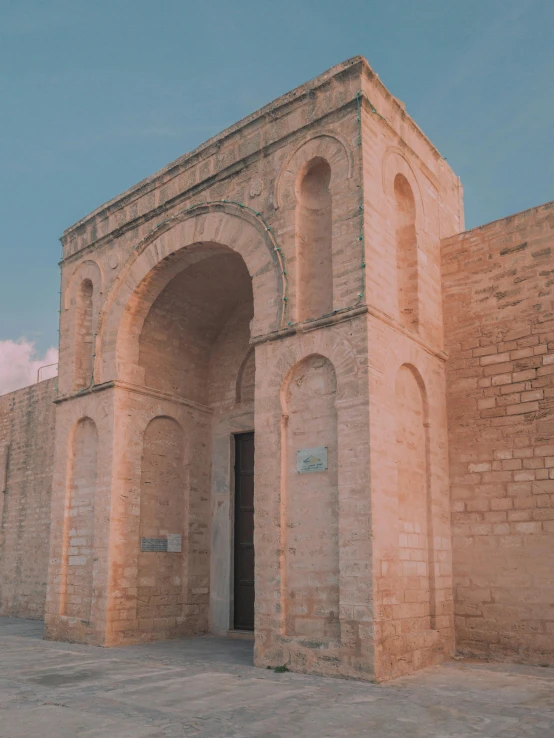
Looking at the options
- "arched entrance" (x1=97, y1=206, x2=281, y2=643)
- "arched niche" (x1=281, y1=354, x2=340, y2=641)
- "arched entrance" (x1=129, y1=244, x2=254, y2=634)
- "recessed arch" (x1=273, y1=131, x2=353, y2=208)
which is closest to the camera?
"arched niche" (x1=281, y1=354, x2=340, y2=641)

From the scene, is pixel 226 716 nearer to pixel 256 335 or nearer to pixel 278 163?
pixel 256 335

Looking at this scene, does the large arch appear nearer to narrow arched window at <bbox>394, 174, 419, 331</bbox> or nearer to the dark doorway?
narrow arched window at <bbox>394, 174, 419, 331</bbox>

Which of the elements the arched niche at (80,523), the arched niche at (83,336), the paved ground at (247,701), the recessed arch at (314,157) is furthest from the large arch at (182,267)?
the paved ground at (247,701)

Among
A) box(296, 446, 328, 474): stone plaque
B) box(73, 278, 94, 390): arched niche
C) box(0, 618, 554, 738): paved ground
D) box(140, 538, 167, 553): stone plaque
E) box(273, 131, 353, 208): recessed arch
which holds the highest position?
box(273, 131, 353, 208): recessed arch

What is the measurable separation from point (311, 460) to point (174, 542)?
12.4 feet

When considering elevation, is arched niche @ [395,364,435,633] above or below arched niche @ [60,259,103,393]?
below

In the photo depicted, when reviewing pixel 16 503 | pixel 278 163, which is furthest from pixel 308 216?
pixel 16 503

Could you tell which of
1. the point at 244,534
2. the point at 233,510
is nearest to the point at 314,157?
the point at 233,510

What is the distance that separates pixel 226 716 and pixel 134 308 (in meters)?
6.33

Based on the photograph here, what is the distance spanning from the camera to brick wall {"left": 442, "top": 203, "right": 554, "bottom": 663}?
25.7 feet

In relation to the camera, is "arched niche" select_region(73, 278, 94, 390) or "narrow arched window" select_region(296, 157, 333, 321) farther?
"arched niche" select_region(73, 278, 94, 390)

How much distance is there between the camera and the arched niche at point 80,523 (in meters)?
10.1

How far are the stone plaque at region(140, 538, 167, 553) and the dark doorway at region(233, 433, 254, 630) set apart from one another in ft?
3.55

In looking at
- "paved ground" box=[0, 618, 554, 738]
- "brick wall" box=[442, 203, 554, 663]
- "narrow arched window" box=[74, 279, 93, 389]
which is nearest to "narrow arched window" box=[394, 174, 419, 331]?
"brick wall" box=[442, 203, 554, 663]
